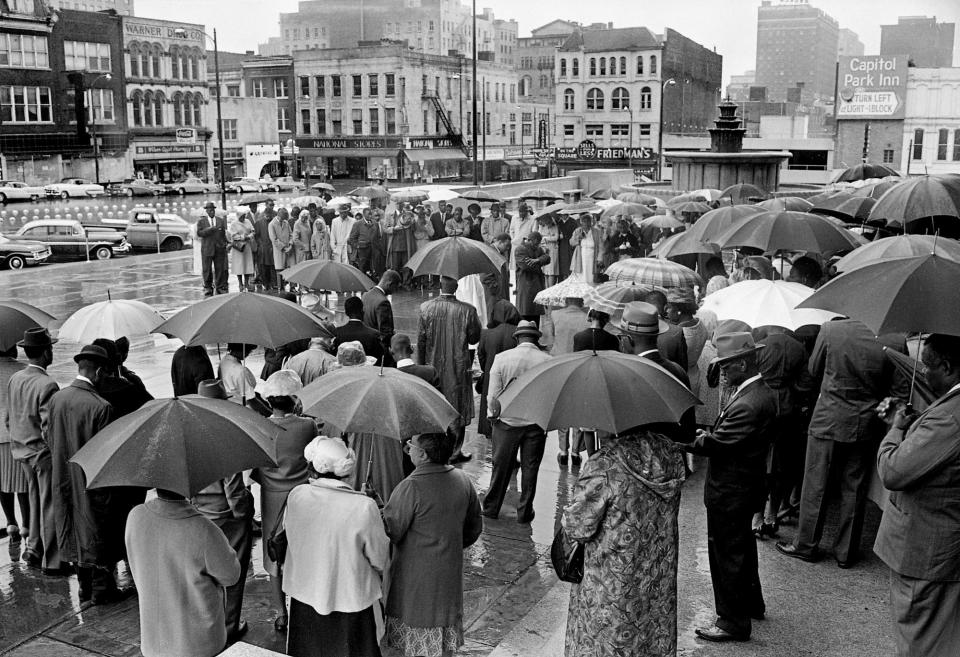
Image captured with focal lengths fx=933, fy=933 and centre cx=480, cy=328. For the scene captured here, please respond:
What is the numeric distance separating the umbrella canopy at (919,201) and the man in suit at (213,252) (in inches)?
519

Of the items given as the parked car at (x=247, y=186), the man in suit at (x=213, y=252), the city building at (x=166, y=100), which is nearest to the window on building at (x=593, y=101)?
the city building at (x=166, y=100)

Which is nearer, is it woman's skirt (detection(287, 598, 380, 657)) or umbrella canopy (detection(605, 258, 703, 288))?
woman's skirt (detection(287, 598, 380, 657))

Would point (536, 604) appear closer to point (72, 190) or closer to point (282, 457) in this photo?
point (282, 457)

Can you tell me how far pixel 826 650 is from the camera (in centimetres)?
587

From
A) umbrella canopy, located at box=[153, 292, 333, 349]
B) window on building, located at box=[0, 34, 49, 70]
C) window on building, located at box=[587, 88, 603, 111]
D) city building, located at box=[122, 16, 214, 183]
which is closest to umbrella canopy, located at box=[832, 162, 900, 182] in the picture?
umbrella canopy, located at box=[153, 292, 333, 349]

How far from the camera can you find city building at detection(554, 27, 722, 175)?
3647 inches

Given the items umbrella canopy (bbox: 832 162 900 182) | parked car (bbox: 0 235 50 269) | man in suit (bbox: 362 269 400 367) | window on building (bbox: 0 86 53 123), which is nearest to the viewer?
man in suit (bbox: 362 269 400 367)

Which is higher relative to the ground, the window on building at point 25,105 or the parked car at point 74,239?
the window on building at point 25,105

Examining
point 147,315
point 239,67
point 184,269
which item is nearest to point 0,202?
point 184,269

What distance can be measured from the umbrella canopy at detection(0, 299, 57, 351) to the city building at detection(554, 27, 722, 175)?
3397 inches

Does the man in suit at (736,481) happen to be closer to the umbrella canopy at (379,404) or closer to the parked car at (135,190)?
the umbrella canopy at (379,404)

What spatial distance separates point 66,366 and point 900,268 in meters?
12.1

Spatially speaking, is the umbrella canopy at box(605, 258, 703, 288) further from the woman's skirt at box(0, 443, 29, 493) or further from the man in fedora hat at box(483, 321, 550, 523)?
the woman's skirt at box(0, 443, 29, 493)

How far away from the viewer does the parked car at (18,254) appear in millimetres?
27906
